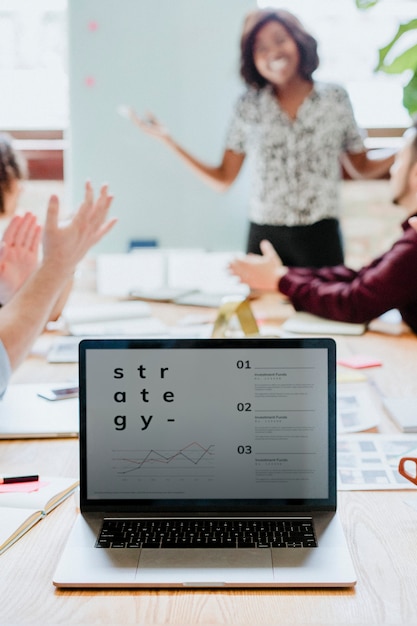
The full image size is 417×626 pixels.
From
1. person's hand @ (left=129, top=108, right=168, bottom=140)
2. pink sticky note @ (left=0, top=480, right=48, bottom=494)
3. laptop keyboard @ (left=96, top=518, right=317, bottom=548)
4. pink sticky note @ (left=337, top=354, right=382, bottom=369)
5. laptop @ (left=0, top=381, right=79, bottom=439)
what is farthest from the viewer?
person's hand @ (left=129, top=108, right=168, bottom=140)

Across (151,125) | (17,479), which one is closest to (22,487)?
(17,479)

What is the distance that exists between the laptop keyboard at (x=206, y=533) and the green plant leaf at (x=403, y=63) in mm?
852

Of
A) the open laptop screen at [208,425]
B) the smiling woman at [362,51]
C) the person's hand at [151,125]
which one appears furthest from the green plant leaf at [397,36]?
the smiling woman at [362,51]

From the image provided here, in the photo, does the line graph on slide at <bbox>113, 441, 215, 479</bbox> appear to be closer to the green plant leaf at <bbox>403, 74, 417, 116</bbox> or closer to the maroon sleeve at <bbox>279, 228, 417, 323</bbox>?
the green plant leaf at <bbox>403, 74, 417, 116</bbox>

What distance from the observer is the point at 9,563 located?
901 millimetres

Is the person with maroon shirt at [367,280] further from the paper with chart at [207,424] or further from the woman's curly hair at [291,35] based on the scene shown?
the paper with chart at [207,424]

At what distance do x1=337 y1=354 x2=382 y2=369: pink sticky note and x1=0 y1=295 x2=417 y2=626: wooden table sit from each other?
668mm

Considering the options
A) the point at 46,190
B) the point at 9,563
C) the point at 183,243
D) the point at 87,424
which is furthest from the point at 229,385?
the point at 46,190

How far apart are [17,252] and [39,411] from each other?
607mm

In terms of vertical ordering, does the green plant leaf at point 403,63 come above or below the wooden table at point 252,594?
above

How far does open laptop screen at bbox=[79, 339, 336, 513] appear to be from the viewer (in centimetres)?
97

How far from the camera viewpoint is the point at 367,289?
79.7 inches

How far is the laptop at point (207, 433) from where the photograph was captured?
97cm

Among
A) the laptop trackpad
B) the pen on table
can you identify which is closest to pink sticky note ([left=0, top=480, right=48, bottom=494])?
the pen on table
